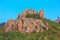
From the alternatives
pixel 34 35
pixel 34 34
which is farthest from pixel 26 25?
pixel 34 35

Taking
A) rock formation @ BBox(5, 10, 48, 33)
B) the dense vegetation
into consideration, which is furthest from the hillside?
rock formation @ BBox(5, 10, 48, 33)

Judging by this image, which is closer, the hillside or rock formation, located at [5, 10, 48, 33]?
the hillside

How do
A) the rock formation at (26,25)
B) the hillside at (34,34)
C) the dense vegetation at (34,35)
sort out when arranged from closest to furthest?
the dense vegetation at (34,35) → the hillside at (34,34) → the rock formation at (26,25)

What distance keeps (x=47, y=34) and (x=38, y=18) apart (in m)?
14.5

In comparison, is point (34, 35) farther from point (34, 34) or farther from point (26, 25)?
point (26, 25)

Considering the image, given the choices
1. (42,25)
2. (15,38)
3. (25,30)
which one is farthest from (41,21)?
(15,38)

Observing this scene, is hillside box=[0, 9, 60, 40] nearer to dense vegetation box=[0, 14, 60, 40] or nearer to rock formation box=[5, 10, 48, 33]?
dense vegetation box=[0, 14, 60, 40]

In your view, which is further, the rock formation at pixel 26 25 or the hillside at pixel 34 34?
the rock formation at pixel 26 25

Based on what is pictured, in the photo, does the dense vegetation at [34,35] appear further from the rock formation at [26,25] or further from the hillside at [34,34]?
the rock formation at [26,25]

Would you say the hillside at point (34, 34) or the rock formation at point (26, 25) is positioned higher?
the rock formation at point (26, 25)

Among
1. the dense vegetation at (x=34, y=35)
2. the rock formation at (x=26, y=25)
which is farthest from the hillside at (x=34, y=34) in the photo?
the rock formation at (x=26, y=25)

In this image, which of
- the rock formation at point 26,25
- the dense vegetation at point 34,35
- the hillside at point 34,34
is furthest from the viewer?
the rock formation at point 26,25

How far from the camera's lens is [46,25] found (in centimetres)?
8425

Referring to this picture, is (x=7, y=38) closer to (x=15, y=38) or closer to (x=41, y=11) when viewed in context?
(x=15, y=38)
